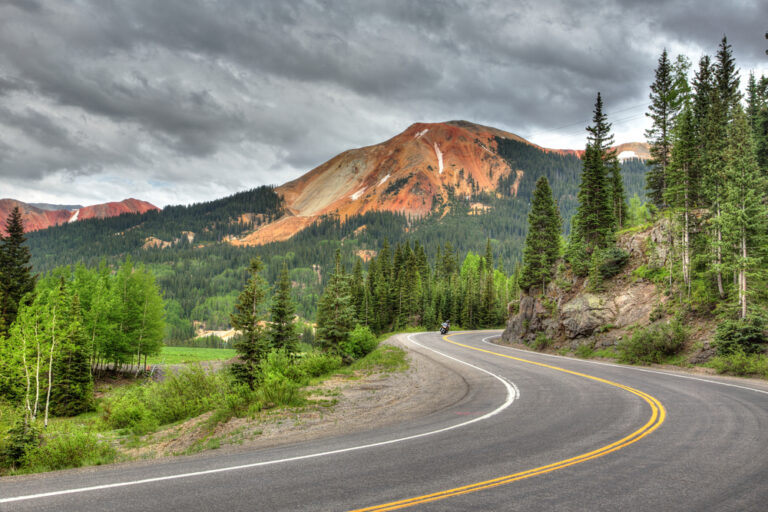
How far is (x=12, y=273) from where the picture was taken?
37062 millimetres

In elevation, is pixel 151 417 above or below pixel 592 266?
below

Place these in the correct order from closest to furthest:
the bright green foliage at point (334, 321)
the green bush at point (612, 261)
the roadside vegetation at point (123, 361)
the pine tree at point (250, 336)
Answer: the roadside vegetation at point (123, 361) < the pine tree at point (250, 336) < the bright green foliage at point (334, 321) < the green bush at point (612, 261)

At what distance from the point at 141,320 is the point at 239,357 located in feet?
109

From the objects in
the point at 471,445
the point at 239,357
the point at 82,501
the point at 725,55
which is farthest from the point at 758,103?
the point at 82,501

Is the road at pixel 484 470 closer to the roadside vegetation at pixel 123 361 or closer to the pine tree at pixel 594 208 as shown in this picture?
the roadside vegetation at pixel 123 361

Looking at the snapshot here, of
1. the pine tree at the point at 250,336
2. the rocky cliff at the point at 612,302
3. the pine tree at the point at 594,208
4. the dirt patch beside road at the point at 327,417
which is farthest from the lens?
the pine tree at the point at 594,208

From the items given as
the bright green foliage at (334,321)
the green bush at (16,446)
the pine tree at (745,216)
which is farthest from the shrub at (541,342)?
the green bush at (16,446)

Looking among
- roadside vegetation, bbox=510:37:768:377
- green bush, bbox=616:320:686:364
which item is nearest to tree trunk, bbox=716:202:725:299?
roadside vegetation, bbox=510:37:768:377

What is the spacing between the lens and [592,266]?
31031mm

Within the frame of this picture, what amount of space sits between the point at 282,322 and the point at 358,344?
245 inches

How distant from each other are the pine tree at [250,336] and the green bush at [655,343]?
21.5 meters

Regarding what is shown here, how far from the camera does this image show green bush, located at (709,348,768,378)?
1692 centimetres

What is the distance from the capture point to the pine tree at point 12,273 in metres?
35.5

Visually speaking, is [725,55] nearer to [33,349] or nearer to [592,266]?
[592,266]
